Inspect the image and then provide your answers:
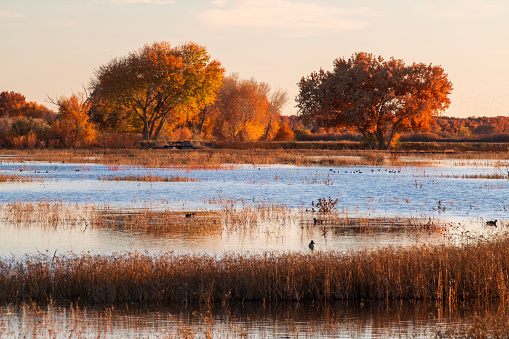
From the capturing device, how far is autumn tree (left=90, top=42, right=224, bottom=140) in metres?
80.2

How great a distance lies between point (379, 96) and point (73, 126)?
35.4 m

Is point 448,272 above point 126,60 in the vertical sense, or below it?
below

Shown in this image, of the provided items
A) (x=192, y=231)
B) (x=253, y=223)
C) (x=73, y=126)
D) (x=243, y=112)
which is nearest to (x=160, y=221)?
(x=192, y=231)

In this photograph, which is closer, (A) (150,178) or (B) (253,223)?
(B) (253,223)

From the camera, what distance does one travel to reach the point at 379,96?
73562 mm

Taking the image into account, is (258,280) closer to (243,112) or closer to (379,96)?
(379,96)

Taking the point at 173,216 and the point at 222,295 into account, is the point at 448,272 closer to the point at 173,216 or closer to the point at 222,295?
the point at 222,295

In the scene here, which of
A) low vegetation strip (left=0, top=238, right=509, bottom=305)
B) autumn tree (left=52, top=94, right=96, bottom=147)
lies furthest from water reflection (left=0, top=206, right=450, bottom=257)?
autumn tree (left=52, top=94, right=96, bottom=147)

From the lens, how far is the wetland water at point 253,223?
10.4 metres

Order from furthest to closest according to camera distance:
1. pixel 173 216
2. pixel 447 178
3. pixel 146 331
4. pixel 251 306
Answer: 1. pixel 447 178
2. pixel 173 216
3. pixel 251 306
4. pixel 146 331

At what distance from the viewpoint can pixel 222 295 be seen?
11.7m

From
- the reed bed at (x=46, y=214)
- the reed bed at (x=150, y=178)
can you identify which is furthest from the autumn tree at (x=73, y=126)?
the reed bed at (x=46, y=214)

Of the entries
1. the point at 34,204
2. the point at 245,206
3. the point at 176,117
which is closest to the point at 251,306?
the point at 245,206

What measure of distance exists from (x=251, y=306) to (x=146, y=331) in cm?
226
